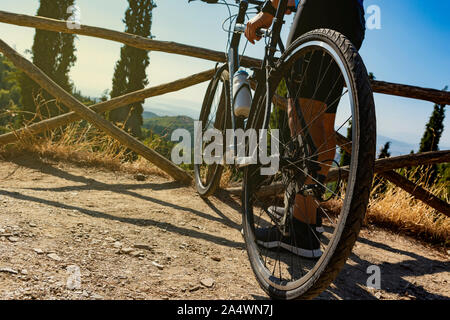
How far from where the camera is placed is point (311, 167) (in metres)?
1.59

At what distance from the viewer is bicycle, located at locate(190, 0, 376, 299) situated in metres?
1.12

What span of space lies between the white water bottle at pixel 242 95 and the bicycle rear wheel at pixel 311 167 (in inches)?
5.3

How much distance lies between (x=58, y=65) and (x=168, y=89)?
2191 cm

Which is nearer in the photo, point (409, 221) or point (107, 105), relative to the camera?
point (409, 221)

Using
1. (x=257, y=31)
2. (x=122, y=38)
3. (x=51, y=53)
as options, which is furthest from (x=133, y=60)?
(x=257, y=31)

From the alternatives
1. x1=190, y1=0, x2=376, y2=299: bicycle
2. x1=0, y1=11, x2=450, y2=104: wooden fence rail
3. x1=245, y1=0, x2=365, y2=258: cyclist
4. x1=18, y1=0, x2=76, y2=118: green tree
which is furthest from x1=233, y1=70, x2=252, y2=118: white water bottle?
x1=18, y1=0, x2=76, y2=118: green tree

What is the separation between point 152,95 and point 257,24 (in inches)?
78.2

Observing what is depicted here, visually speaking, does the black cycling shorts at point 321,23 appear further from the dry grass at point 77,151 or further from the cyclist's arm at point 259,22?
the dry grass at point 77,151

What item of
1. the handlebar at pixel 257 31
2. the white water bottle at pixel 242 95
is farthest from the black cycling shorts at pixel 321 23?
the white water bottle at pixel 242 95

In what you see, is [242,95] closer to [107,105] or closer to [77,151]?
[107,105]

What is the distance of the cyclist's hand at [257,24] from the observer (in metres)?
2.07

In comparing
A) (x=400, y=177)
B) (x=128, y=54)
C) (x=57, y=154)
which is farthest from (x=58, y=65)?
(x=400, y=177)
